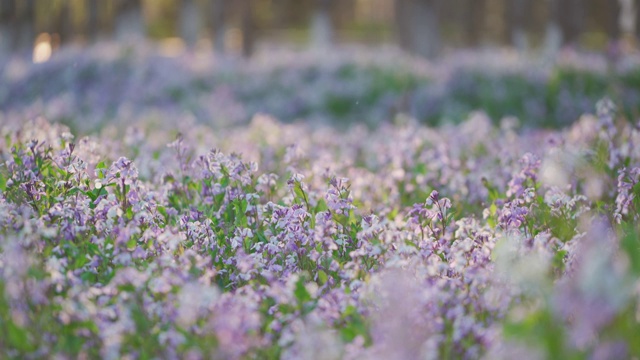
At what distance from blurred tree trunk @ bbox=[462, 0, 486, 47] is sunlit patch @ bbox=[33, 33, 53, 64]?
1769 centimetres

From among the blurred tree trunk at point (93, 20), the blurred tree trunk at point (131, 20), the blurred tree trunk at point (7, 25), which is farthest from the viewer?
the blurred tree trunk at point (93, 20)

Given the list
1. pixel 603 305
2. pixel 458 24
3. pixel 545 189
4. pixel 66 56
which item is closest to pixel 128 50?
pixel 66 56

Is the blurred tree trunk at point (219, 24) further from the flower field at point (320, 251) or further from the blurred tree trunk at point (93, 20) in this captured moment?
the flower field at point (320, 251)

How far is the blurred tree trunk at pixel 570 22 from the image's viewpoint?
23438 mm

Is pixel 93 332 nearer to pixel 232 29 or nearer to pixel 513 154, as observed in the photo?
pixel 513 154

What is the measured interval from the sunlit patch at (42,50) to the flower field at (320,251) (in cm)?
1195

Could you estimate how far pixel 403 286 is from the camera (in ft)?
9.19

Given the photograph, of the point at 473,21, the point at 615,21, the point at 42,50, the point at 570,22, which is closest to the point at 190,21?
the point at 42,50

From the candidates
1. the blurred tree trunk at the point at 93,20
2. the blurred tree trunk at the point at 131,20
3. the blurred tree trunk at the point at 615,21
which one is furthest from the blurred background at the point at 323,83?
the blurred tree trunk at the point at 93,20

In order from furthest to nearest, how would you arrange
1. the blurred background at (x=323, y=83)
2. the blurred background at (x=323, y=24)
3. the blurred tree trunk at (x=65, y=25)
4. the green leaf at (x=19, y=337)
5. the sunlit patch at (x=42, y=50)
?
the blurred tree trunk at (x=65, y=25) → the blurred background at (x=323, y=24) → the sunlit patch at (x=42, y=50) → the blurred background at (x=323, y=83) → the green leaf at (x=19, y=337)

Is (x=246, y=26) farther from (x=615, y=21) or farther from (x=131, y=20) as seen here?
(x=615, y=21)

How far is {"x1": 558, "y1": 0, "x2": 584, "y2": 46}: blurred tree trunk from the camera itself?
23.4 m

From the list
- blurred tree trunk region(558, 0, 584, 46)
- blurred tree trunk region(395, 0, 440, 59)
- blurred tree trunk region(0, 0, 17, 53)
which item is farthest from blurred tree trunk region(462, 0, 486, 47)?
blurred tree trunk region(0, 0, 17, 53)

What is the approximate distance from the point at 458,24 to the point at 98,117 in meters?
44.7
